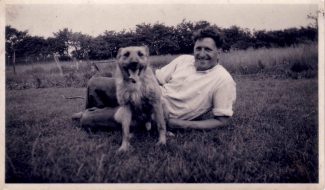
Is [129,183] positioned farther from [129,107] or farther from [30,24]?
[30,24]

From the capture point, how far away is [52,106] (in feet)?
13.6

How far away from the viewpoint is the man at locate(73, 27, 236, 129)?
332 centimetres

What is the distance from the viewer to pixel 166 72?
3.74 metres

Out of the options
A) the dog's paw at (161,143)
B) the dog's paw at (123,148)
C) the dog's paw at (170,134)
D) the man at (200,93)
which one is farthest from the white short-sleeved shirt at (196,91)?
the dog's paw at (123,148)

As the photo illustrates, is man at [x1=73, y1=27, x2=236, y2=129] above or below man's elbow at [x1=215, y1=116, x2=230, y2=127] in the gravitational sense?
above

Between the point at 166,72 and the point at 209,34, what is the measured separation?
70cm

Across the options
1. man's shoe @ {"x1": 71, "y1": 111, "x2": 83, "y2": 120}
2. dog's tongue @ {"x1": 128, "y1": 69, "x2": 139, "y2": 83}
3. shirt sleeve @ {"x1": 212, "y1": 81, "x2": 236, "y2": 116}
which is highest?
dog's tongue @ {"x1": 128, "y1": 69, "x2": 139, "y2": 83}

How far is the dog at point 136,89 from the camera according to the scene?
3031 mm

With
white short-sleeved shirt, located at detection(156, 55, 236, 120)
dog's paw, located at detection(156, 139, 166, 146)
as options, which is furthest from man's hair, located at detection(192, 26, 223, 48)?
dog's paw, located at detection(156, 139, 166, 146)

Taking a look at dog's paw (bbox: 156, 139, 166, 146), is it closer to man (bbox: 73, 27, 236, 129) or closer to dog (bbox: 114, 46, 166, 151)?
dog (bbox: 114, 46, 166, 151)

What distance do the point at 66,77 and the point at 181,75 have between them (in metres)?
1.50

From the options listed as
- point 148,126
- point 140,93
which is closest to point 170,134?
point 148,126

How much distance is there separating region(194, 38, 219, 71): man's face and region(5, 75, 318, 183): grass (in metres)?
0.72

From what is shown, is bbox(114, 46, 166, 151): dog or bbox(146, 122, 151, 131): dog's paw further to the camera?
bbox(146, 122, 151, 131): dog's paw
